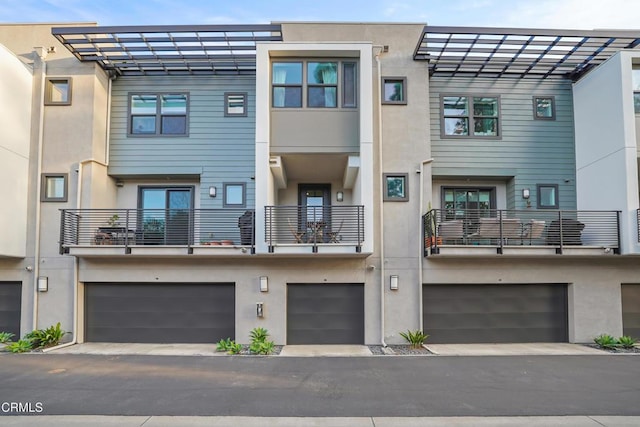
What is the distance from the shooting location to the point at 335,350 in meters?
9.56

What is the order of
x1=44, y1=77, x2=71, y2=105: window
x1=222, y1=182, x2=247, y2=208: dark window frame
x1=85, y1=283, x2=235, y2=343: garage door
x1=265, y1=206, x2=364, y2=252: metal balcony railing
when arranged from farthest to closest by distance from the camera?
x1=222, y1=182, x2=247, y2=208: dark window frame, x1=44, y1=77, x2=71, y2=105: window, x1=85, y1=283, x2=235, y2=343: garage door, x1=265, y1=206, x2=364, y2=252: metal balcony railing

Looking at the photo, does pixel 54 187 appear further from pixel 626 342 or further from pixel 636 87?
pixel 636 87

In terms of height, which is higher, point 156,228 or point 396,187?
point 396,187

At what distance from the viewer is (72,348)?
9.70 meters

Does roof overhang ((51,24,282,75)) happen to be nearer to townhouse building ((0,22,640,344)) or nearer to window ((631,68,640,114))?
townhouse building ((0,22,640,344))

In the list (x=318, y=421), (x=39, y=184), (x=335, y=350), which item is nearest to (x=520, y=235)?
(x=335, y=350)

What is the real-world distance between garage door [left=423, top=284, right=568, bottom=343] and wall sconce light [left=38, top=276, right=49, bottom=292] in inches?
365

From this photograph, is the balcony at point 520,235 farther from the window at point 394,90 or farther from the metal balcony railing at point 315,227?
the window at point 394,90

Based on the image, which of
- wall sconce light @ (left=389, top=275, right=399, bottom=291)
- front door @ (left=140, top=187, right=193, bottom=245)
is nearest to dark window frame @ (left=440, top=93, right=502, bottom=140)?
wall sconce light @ (left=389, top=275, right=399, bottom=291)

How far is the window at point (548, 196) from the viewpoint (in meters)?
11.4

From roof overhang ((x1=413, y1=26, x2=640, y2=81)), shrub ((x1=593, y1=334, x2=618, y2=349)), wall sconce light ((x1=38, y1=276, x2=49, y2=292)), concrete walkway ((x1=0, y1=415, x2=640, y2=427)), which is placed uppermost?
roof overhang ((x1=413, y1=26, x2=640, y2=81))

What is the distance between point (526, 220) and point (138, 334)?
10390mm

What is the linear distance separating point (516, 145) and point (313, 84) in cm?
580

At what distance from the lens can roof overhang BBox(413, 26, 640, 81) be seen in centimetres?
982
